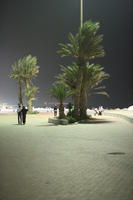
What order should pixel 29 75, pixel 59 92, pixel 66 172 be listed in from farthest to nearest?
pixel 29 75 → pixel 59 92 → pixel 66 172

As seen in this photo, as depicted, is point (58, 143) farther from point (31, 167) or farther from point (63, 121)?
point (63, 121)

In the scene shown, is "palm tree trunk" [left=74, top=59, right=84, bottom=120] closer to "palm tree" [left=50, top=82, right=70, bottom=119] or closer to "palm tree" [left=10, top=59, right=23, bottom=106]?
"palm tree" [left=50, top=82, right=70, bottom=119]

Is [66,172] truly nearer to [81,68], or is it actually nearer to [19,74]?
[81,68]

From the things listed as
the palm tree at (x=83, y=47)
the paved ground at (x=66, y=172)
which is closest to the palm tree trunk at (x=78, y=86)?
the palm tree at (x=83, y=47)

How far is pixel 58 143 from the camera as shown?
17.7 metres

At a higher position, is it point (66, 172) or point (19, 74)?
point (19, 74)

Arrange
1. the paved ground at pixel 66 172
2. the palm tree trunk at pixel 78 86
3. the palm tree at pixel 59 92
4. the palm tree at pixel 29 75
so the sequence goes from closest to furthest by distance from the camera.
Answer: the paved ground at pixel 66 172, the palm tree at pixel 59 92, the palm tree trunk at pixel 78 86, the palm tree at pixel 29 75

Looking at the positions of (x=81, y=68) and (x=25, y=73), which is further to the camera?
(x=25, y=73)

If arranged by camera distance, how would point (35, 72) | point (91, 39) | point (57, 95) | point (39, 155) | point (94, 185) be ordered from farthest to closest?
point (35, 72), point (91, 39), point (57, 95), point (39, 155), point (94, 185)

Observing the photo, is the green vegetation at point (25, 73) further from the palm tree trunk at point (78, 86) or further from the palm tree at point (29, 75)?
the palm tree trunk at point (78, 86)

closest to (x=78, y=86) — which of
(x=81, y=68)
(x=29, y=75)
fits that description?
(x=81, y=68)

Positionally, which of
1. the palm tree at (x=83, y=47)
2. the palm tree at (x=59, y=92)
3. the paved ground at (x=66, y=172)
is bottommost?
the paved ground at (x=66, y=172)

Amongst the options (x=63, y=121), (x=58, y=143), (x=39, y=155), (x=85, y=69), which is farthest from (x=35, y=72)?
(x=39, y=155)

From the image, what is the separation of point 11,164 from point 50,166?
1.15 m
